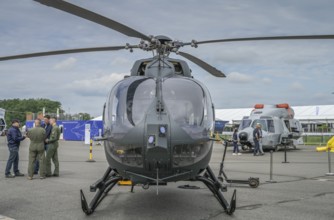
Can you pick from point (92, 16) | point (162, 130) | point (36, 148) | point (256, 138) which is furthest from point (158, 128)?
point (256, 138)

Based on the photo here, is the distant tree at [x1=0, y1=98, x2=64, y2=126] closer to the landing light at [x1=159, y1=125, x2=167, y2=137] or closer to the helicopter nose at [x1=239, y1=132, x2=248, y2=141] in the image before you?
the helicopter nose at [x1=239, y1=132, x2=248, y2=141]

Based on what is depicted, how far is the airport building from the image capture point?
38856 millimetres

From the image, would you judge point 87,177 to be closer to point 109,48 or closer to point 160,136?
point 109,48

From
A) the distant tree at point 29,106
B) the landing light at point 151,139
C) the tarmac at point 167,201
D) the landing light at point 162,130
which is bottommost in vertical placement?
the tarmac at point 167,201

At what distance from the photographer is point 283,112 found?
2516 cm

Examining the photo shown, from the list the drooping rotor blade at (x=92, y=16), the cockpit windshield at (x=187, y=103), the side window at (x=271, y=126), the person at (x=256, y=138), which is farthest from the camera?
the side window at (x=271, y=126)

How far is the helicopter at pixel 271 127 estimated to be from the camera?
23.0 meters

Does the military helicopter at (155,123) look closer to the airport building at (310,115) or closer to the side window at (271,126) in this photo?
the side window at (271,126)

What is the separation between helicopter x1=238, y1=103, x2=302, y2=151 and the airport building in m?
9.68

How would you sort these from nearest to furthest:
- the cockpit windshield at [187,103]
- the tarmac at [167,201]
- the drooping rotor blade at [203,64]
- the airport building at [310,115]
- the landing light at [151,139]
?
the landing light at [151,139] < the cockpit windshield at [187,103] < the tarmac at [167,201] < the drooping rotor blade at [203,64] < the airport building at [310,115]

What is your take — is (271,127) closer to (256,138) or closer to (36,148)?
(256,138)

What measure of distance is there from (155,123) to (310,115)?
4043 cm

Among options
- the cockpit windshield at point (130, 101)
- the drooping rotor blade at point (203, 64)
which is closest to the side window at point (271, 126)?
the drooping rotor blade at point (203, 64)

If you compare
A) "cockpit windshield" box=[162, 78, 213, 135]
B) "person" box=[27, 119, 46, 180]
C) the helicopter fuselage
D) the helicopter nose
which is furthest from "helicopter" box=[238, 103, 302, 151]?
the helicopter fuselage
